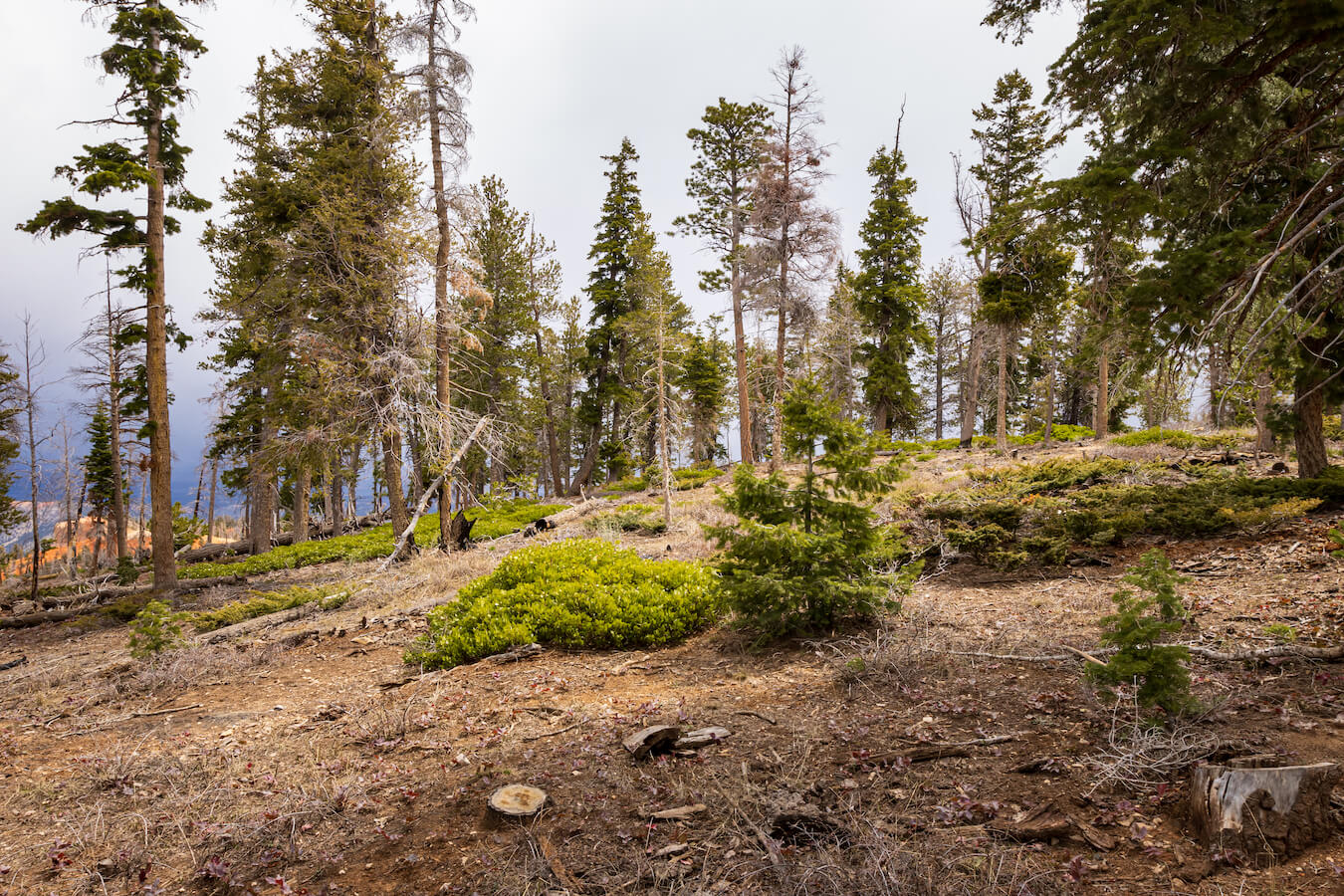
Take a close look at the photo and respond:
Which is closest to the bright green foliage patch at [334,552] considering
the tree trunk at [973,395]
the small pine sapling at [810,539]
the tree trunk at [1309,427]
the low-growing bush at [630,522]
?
the low-growing bush at [630,522]

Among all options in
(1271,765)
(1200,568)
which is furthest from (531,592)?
(1200,568)

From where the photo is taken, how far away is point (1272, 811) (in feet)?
8.37

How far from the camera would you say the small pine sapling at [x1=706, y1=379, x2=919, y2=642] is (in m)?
5.58

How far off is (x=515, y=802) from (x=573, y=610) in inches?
137

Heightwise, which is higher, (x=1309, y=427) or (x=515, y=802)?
(x=1309, y=427)

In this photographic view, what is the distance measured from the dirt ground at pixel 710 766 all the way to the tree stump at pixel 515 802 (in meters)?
0.07

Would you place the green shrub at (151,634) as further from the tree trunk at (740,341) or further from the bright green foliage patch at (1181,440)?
the bright green foliage patch at (1181,440)

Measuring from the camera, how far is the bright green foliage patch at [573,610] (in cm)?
671

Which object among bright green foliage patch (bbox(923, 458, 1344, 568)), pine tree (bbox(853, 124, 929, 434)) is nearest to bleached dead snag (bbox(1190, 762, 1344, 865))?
bright green foliage patch (bbox(923, 458, 1344, 568))

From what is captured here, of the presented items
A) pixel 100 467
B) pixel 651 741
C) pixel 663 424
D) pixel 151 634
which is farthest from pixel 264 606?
pixel 100 467

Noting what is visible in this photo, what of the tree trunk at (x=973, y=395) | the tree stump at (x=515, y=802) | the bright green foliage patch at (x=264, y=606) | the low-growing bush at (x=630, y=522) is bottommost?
the bright green foliage patch at (x=264, y=606)

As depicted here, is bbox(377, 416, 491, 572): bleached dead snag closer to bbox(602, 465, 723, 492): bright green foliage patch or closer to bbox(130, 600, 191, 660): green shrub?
bbox(130, 600, 191, 660): green shrub

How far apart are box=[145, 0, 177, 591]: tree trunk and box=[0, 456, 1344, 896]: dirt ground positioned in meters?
8.03

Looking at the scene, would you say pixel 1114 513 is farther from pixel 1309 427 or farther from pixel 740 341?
pixel 740 341
